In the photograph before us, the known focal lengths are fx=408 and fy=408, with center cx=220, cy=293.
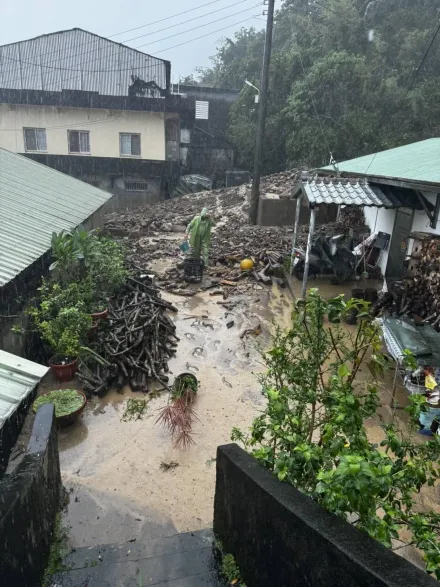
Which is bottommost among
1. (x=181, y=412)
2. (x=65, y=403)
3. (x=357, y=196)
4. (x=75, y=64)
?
(x=181, y=412)

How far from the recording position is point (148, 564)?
11.8ft

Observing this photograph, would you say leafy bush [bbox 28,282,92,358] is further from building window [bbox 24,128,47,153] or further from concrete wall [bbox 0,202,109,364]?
building window [bbox 24,128,47,153]

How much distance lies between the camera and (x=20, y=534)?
9.76ft

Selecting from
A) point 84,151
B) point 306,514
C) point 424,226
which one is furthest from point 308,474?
point 84,151

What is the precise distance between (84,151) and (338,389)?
2698 cm

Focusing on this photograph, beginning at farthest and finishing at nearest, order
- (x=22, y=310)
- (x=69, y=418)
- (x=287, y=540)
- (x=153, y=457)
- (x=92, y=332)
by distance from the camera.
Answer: (x=92, y=332), (x=22, y=310), (x=69, y=418), (x=153, y=457), (x=287, y=540)

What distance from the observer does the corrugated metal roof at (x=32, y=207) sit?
700 cm

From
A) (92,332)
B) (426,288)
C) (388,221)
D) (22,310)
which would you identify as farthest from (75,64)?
(426,288)

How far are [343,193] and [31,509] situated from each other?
9.07 meters

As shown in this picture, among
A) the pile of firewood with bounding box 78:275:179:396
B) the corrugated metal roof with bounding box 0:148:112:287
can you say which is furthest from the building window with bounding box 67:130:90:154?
the pile of firewood with bounding box 78:275:179:396

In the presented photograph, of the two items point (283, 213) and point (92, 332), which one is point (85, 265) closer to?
point (92, 332)

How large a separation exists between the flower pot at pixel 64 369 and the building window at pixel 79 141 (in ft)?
72.8

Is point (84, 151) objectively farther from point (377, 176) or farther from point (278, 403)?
point (278, 403)

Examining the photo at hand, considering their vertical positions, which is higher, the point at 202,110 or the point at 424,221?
the point at 202,110
